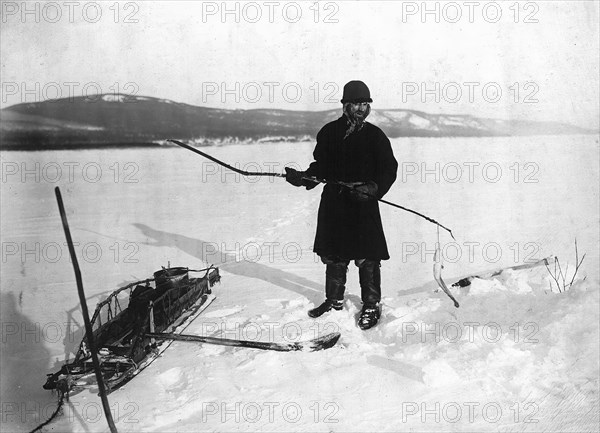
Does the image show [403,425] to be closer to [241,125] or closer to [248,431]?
[248,431]

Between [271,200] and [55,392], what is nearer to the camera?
[55,392]

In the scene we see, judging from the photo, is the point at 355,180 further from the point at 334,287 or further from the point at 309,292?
the point at 309,292

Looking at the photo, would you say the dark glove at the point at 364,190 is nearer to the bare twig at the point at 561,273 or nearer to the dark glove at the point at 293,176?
the dark glove at the point at 293,176

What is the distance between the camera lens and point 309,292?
4.08m

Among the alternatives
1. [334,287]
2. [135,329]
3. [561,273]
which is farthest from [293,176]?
[561,273]

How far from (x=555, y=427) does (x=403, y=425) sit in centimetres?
74

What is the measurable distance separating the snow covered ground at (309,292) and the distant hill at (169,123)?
0.14 meters

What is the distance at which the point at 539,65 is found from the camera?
151 inches

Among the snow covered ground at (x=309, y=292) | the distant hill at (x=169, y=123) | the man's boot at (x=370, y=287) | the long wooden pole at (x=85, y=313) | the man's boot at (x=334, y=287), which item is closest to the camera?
the long wooden pole at (x=85, y=313)

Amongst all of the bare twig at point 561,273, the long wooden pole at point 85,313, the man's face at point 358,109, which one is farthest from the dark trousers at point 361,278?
the long wooden pole at point 85,313

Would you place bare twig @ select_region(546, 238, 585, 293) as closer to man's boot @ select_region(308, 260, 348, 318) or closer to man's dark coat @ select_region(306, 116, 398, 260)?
man's dark coat @ select_region(306, 116, 398, 260)

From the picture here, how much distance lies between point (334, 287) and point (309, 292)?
1.59 ft

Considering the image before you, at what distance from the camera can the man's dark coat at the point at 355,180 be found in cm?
343

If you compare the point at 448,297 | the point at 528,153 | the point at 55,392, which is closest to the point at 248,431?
the point at 55,392
